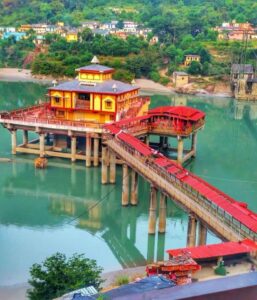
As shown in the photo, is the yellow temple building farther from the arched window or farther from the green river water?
the green river water

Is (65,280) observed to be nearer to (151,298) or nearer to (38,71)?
(151,298)

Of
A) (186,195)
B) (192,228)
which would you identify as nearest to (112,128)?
(186,195)

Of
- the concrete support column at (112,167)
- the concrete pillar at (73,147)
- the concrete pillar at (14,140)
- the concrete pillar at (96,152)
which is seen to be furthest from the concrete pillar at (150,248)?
the concrete pillar at (14,140)

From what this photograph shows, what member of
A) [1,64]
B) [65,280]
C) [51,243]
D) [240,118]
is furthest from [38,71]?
[65,280]

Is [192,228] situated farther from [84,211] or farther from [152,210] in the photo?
[84,211]

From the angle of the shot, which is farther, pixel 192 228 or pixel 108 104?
pixel 108 104
